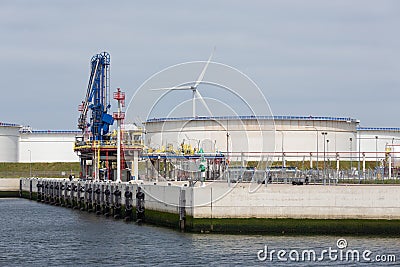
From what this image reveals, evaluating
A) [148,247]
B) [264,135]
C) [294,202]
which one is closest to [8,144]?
[264,135]

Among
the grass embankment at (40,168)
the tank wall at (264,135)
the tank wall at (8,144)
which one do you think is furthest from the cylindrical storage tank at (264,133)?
the tank wall at (8,144)

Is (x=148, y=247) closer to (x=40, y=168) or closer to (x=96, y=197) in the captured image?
(x=96, y=197)

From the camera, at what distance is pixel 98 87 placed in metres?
113

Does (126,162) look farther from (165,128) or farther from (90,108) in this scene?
(165,128)

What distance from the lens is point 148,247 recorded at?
4797 cm

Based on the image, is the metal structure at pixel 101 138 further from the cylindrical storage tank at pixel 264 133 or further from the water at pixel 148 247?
the water at pixel 148 247

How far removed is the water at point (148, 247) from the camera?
140 feet

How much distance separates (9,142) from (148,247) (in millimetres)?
123860

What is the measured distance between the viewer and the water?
140 ft

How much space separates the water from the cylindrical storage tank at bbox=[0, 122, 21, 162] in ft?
350

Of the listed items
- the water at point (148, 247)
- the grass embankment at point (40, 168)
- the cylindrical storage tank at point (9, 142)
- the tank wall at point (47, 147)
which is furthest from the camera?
the tank wall at point (47, 147)

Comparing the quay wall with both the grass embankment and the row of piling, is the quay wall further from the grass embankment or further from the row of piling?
the grass embankment

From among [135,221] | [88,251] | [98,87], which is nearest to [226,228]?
[88,251]

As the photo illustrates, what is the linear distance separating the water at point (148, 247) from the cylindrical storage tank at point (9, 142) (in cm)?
10680
